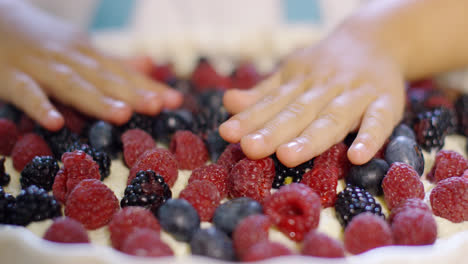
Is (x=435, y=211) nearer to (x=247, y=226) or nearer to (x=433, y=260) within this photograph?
(x=433, y=260)

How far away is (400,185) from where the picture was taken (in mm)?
871

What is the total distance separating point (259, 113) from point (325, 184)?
0.90ft

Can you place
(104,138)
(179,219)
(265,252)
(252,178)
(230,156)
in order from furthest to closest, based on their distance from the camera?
(104,138) < (230,156) < (252,178) < (179,219) < (265,252)

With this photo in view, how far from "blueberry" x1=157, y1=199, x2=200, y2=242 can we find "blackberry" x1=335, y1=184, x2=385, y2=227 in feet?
0.97

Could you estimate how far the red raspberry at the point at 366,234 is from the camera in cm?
74

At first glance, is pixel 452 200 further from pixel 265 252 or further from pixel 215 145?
pixel 215 145

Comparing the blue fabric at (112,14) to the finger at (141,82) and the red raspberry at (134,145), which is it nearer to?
the finger at (141,82)

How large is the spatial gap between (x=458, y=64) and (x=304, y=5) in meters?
1.88

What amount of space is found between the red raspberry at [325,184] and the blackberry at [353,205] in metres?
0.02

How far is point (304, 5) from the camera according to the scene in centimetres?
322

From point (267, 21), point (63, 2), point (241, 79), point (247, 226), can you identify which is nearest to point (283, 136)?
point (247, 226)

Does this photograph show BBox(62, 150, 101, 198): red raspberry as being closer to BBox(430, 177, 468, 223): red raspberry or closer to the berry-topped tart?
the berry-topped tart

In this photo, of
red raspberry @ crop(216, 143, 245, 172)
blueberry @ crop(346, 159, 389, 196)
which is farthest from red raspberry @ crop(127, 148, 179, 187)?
blueberry @ crop(346, 159, 389, 196)

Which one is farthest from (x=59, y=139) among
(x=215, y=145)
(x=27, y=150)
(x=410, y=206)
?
(x=410, y=206)
